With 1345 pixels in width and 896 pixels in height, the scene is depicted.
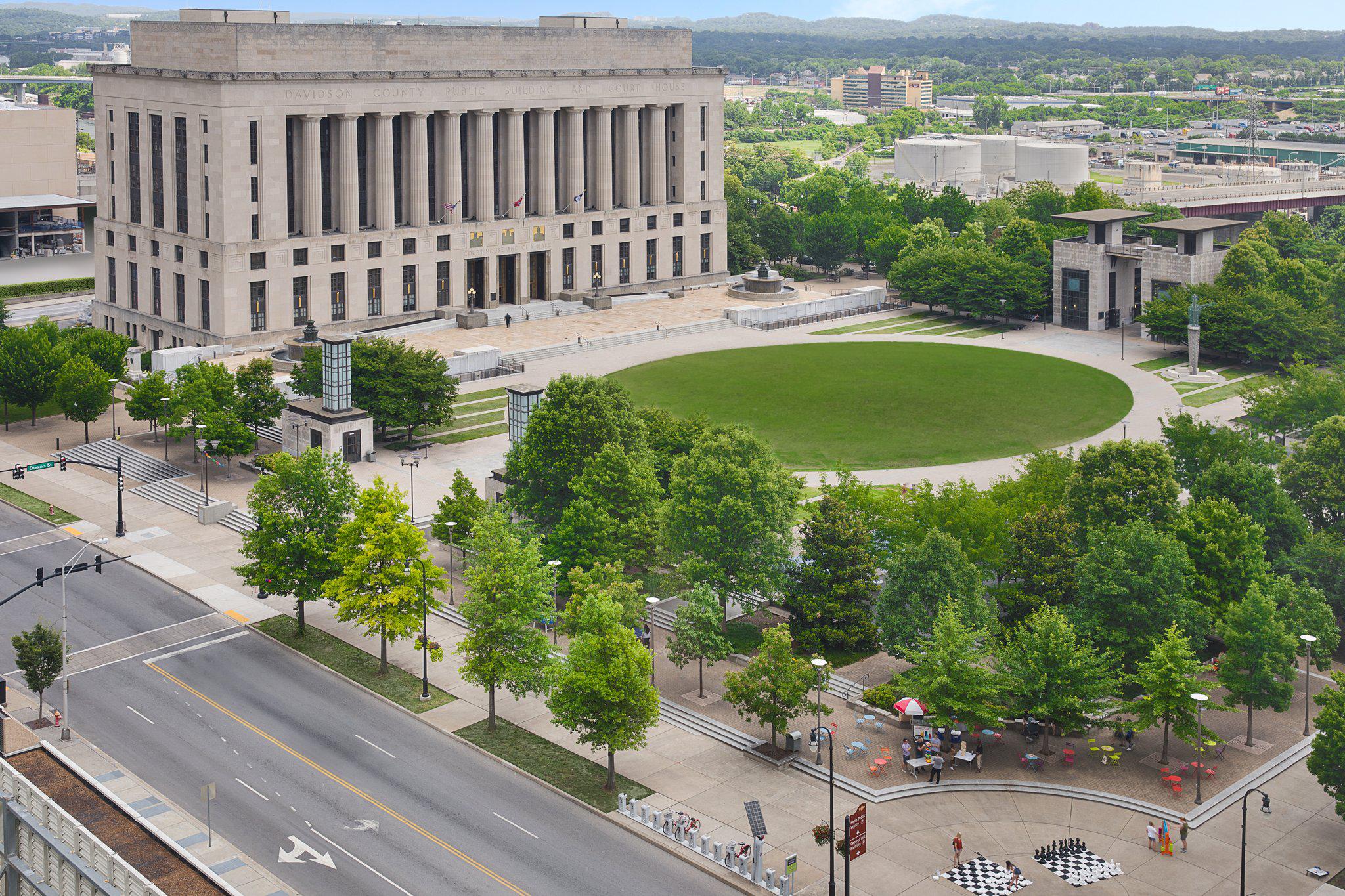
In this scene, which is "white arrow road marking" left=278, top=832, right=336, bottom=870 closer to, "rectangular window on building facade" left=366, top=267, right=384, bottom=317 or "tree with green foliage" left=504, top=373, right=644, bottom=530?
"tree with green foliage" left=504, top=373, right=644, bottom=530

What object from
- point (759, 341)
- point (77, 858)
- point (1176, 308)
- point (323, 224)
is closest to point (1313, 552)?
point (77, 858)

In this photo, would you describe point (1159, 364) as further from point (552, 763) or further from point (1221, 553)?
point (552, 763)

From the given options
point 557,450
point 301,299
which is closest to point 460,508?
point 557,450

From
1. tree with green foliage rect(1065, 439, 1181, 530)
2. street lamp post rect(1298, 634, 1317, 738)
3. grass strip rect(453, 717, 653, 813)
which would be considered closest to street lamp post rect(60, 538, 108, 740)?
grass strip rect(453, 717, 653, 813)

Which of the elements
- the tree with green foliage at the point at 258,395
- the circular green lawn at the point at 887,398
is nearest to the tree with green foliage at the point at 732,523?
the circular green lawn at the point at 887,398

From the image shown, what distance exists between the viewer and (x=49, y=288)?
190250 millimetres

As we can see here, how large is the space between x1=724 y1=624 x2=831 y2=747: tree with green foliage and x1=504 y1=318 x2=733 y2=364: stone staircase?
3187 inches

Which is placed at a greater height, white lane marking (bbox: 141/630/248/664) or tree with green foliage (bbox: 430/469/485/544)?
tree with green foliage (bbox: 430/469/485/544)

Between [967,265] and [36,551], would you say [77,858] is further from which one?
[967,265]

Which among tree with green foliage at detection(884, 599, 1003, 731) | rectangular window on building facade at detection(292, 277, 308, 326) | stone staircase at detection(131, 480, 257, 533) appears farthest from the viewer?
rectangular window on building facade at detection(292, 277, 308, 326)

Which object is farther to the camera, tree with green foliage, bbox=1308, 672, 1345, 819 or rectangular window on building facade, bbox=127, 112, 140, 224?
rectangular window on building facade, bbox=127, 112, 140, 224

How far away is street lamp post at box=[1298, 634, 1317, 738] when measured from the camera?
236 feet

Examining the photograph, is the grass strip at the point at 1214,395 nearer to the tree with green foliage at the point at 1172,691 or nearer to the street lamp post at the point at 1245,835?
the tree with green foliage at the point at 1172,691

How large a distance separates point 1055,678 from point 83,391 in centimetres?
8049
